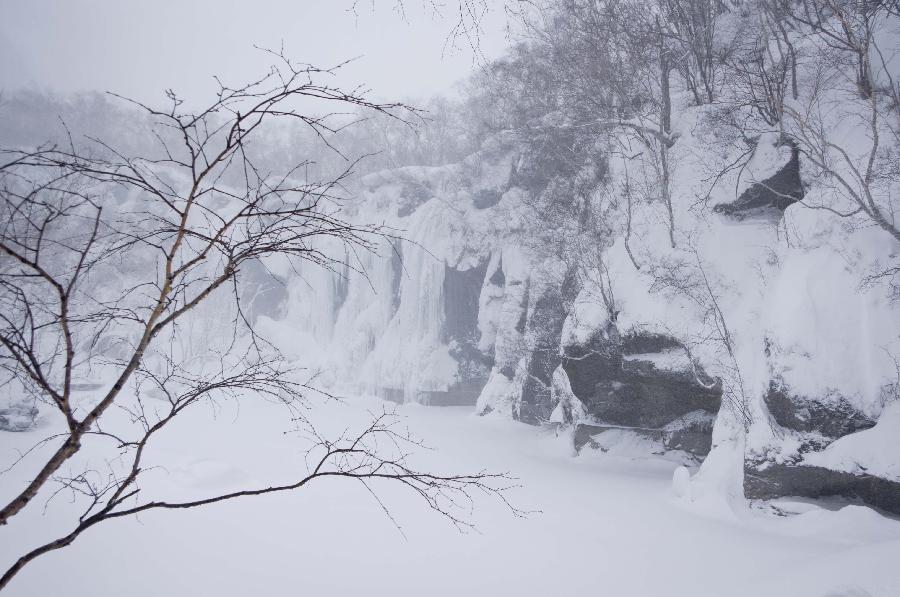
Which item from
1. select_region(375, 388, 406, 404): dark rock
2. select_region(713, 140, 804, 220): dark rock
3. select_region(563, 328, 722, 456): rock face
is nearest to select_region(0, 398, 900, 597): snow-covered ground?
select_region(563, 328, 722, 456): rock face

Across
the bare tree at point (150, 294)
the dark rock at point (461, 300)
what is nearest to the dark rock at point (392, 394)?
the dark rock at point (461, 300)

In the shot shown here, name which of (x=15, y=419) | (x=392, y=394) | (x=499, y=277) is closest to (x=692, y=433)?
(x=499, y=277)

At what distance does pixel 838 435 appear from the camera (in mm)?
A: 6223

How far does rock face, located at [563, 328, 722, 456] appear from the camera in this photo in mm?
9031

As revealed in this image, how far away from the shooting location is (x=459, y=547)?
18.7 ft

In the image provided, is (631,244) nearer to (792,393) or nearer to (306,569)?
(792,393)

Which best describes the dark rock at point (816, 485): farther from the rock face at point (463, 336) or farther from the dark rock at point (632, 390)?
the rock face at point (463, 336)

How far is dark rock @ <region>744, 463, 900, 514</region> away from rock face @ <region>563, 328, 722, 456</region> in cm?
194

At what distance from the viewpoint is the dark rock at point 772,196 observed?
846 centimetres

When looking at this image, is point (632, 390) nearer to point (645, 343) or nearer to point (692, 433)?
point (645, 343)

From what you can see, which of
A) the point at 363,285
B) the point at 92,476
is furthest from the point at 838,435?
the point at 363,285

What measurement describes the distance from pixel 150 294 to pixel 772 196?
1092 cm

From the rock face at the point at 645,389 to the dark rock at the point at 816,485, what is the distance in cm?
194

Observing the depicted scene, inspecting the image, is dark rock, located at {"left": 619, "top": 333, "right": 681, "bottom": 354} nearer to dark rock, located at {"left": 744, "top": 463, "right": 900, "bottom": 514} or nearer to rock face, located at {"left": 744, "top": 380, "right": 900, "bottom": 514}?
rock face, located at {"left": 744, "top": 380, "right": 900, "bottom": 514}
